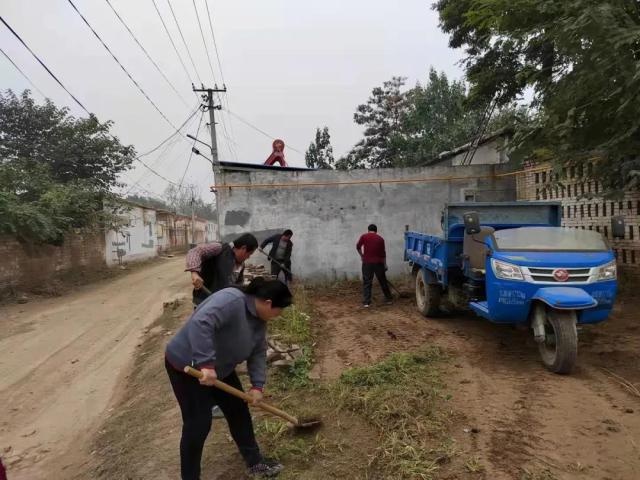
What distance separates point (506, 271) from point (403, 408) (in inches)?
95.7

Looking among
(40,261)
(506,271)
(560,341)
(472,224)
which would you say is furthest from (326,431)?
(40,261)

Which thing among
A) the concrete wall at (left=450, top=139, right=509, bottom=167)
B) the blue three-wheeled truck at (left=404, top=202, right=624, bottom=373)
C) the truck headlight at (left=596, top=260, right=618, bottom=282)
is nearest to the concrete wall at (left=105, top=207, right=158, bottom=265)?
the concrete wall at (left=450, top=139, right=509, bottom=167)

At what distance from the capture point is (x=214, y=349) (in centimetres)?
298

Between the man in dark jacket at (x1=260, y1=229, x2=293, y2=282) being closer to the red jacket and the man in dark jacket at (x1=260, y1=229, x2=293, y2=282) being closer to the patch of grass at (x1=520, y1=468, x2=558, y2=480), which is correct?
the red jacket

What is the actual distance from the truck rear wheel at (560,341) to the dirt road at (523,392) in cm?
13

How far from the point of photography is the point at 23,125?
21672mm

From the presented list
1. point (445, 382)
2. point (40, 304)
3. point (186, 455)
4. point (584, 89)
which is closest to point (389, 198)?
point (584, 89)

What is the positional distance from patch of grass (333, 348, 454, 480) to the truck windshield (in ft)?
5.56

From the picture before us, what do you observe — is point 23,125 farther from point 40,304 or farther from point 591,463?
point 591,463

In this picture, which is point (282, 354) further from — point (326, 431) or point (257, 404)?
point (257, 404)

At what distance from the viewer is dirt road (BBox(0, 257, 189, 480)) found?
4.85 meters

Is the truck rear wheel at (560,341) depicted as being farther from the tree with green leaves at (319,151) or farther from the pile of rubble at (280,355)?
the tree with green leaves at (319,151)

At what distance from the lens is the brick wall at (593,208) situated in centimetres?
904

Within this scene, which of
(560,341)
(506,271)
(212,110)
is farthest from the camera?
(212,110)
